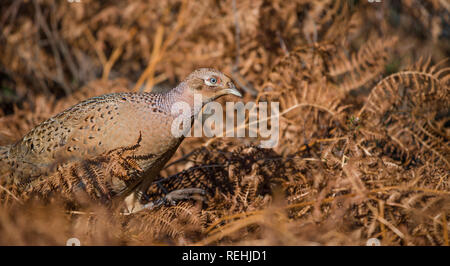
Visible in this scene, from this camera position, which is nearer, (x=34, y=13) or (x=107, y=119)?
(x=107, y=119)

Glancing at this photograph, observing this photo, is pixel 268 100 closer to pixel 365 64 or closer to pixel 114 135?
pixel 365 64

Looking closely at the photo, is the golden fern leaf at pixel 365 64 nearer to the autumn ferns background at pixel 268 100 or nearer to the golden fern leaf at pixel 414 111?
the autumn ferns background at pixel 268 100

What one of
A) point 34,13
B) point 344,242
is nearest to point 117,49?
point 34,13

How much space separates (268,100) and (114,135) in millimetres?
1661

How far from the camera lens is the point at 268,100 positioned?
3.98 meters

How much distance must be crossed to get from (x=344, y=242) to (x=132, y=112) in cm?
175

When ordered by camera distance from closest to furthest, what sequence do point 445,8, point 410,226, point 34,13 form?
point 410,226 < point 445,8 < point 34,13

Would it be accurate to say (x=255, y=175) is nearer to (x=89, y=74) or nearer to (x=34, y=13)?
(x=89, y=74)

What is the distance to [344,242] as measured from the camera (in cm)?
225

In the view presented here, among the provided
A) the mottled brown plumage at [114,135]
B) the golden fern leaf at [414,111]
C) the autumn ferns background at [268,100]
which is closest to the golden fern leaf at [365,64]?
the autumn ferns background at [268,100]

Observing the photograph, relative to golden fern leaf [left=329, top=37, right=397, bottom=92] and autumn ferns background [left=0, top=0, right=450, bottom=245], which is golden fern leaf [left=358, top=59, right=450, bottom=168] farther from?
golden fern leaf [left=329, top=37, right=397, bottom=92]

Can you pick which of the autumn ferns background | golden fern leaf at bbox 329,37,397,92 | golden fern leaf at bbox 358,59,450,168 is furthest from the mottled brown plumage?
golden fern leaf at bbox 329,37,397,92

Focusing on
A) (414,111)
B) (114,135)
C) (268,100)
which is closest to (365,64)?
(414,111)

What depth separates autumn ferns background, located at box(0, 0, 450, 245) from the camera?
93.9 inches
